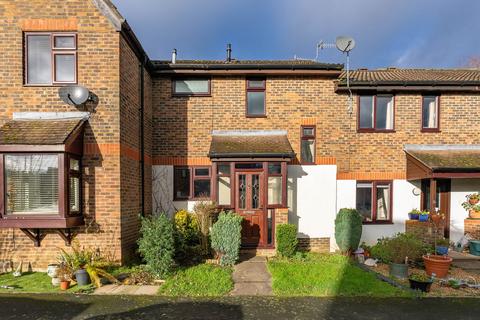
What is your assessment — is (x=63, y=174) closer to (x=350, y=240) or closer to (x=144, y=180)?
(x=144, y=180)

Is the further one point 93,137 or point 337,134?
point 337,134

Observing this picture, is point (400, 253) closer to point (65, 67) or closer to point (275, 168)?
point (275, 168)

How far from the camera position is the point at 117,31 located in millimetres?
7066

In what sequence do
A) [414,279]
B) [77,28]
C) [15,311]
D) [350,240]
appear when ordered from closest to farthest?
[15,311] → [414,279] → [77,28] → [350,240]

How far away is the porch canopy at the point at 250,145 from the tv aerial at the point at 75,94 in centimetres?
349

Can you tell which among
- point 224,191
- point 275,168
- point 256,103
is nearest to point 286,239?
point 275,168

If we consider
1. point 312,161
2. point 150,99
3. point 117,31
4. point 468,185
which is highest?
point 117,31

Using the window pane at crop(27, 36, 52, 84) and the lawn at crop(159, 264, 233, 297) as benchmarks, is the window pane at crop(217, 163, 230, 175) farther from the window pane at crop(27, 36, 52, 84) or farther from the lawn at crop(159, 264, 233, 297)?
the window pane at crop(27, 36, 52, 84)

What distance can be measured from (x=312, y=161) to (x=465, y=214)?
→ 569 centimetres

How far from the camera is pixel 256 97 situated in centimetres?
959

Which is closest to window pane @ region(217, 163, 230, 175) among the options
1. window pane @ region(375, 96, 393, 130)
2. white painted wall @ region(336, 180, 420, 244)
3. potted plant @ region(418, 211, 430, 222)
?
white painted wall @ region(336, 180, 420, 244)

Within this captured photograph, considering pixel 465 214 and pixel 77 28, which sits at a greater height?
pixel 77 28

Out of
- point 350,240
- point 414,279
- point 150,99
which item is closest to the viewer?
point 414,279

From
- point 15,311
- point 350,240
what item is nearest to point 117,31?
point 15,311
